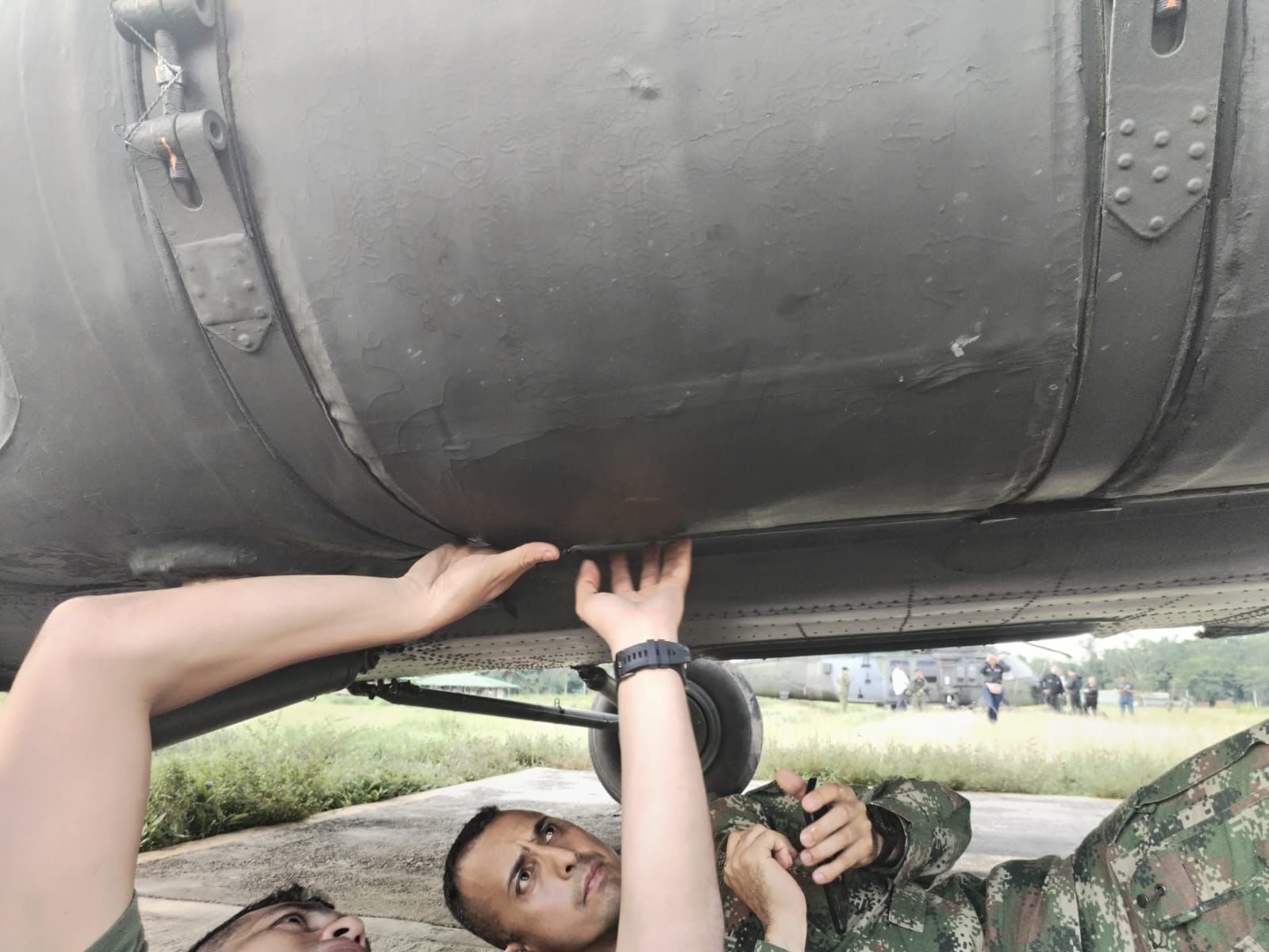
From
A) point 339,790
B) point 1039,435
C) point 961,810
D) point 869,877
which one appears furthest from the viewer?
point 339,790

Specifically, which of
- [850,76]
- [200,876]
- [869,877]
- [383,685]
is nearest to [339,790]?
[200,876]

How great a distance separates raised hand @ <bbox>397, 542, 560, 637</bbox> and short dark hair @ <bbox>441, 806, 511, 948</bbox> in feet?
2.22

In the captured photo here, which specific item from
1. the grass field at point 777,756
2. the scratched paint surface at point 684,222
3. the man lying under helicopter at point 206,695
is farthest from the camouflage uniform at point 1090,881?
the grass field at point 777,756

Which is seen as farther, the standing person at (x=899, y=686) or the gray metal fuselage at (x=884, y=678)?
the standing person at (x=899, y=686)

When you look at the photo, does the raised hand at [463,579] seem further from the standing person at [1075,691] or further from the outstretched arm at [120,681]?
the standing person at [1075,691]

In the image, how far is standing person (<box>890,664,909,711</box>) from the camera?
34.7ft

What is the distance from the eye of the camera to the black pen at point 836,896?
1.59 m

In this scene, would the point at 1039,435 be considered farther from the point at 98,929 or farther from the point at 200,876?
the point at 200,876

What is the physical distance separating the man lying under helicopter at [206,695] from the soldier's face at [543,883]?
0.30 meters

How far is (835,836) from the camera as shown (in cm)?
150

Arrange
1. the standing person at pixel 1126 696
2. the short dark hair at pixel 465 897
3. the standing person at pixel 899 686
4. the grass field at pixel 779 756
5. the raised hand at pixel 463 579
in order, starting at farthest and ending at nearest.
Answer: the standing person at pixel 899 686 → the standing person at pixel 1126 696 → the grass field at pixel 779 756 → the short dark hair at pixel 465 897 → the raised hand at pixel 463 579

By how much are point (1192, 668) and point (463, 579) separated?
9460 millimetres

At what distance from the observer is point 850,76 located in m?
0.80

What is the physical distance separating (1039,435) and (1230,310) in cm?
21
